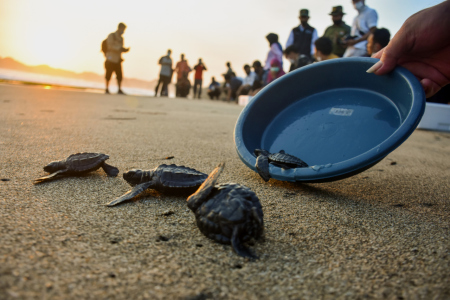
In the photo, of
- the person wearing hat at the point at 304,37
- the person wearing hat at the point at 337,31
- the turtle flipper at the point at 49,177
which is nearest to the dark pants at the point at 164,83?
the person wearing hat at the point at 304,37

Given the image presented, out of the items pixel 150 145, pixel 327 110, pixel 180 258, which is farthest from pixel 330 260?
pixel 150 145

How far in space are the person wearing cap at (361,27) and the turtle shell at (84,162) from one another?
16.1 ft

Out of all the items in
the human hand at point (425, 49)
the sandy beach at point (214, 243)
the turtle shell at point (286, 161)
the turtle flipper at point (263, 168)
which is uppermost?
the human hand at point (425, 49)

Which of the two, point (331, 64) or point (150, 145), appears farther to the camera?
point (150, 145)

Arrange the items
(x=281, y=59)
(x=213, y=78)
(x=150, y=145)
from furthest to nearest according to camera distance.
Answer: (x=213, y=78) → (x=281, y=59) → (x=150, y=145)

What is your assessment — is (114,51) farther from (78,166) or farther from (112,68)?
(78,166)

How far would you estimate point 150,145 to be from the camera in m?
2.39

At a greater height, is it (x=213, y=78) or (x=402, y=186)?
(x=213, y=78)

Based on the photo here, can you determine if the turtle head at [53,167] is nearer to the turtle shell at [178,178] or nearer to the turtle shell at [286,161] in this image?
the turtle shell at [178,178]

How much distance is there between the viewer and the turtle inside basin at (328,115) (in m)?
1.46

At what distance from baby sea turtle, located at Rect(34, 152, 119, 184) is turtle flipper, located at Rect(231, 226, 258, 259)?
891mm

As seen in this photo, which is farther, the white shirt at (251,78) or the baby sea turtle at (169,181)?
the white shirt at (251,78)

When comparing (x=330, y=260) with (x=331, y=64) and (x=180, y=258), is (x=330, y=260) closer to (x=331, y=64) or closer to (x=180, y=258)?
(x=180, y=258)

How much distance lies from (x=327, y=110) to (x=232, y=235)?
4.42 feet
